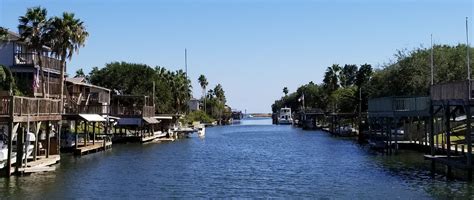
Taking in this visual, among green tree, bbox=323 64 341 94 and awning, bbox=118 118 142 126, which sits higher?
green tree, bbox=323 64 341 94

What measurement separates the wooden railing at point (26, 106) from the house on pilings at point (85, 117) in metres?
11.9

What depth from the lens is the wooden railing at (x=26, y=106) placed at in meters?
30.7

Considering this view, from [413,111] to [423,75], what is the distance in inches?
872

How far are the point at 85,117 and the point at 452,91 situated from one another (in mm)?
31569

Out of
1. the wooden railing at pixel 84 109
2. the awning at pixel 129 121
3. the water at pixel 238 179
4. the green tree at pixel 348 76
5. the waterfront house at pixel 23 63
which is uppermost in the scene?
the green tree at pixel 348 76

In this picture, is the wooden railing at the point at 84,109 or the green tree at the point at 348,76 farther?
the green tree at the point at 348,76

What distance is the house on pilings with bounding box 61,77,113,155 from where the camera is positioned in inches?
2032

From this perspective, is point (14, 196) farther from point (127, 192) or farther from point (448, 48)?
point (448, 48)

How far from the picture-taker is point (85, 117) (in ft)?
165

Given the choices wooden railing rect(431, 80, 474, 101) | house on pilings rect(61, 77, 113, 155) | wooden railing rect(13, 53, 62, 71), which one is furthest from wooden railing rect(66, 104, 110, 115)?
wooden railing rect(431, 80, 474, 101)

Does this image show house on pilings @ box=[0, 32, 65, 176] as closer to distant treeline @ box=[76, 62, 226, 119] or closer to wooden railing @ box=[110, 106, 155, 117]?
wooden railing @ box=[110, 106, 155, 117]

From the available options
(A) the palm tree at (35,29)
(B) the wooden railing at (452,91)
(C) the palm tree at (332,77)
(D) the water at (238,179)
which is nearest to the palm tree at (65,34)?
(A) the palm tree at (35,29)

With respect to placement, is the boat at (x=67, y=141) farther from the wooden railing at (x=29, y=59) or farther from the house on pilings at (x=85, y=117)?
the wooden railing at (x=29, y=59)

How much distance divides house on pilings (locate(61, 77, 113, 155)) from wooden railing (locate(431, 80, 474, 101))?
29587mm
